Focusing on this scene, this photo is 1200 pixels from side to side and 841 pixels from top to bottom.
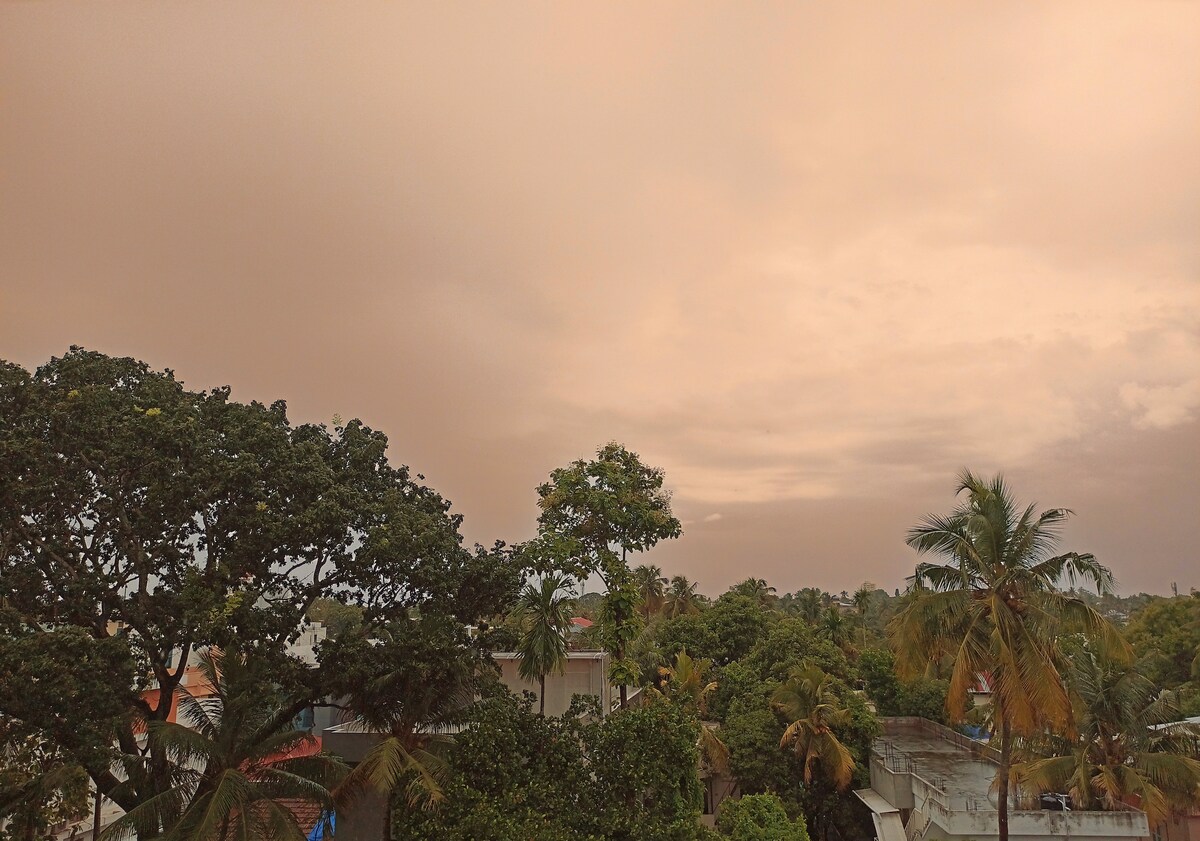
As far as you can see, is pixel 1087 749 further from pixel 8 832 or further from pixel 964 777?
pixel 8 832

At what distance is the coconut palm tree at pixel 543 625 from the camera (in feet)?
62.0

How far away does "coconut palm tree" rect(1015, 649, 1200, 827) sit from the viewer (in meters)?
19.5

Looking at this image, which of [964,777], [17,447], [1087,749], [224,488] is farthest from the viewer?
[964,777]

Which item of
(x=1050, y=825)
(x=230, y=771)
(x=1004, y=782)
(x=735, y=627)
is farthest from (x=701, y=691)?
(x=230, y=771)

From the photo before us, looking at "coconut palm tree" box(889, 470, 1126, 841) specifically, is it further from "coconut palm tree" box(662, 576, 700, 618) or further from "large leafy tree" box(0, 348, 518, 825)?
"coconut palm tree" box(662, 576, 700, 618)

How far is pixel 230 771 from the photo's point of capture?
1314 cm

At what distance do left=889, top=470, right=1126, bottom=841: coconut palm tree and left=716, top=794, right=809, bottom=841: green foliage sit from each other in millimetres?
6023

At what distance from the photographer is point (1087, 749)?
67.8 ft

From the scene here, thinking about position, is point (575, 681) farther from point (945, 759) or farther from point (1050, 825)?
point (945, 759)

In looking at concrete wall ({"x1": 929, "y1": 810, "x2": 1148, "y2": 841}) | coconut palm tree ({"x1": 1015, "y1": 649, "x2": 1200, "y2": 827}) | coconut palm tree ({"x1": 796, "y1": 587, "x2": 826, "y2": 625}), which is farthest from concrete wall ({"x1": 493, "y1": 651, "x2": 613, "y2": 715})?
coconut palm tree ({"x1": 796, "y1": 587, "x2": 826, "y2": 625})

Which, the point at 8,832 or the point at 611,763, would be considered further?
the point at 611,763

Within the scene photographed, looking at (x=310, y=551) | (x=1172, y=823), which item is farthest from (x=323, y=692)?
(x=1172, y=823)

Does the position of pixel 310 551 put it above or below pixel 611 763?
above

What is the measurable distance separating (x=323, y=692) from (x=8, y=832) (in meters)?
5.59
